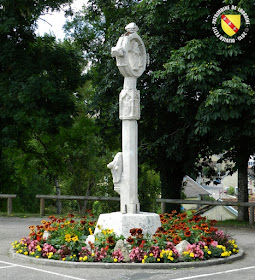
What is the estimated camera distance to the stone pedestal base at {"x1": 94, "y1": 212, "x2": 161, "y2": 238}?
1196 cm

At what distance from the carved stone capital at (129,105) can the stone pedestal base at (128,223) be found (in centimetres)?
235

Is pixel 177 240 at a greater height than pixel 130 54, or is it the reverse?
pixel 130 54

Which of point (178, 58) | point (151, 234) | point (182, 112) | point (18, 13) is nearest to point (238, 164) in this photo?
point (182, 112)

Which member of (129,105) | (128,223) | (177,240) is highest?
(129,105)

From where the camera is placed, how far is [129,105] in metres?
12.7

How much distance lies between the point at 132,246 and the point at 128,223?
0.85 m

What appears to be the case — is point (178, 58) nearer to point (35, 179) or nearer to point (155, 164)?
point (155, 164)

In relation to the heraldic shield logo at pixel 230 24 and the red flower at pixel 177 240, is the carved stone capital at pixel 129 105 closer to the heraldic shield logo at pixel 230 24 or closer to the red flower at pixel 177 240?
the red flower at pixel 177 240

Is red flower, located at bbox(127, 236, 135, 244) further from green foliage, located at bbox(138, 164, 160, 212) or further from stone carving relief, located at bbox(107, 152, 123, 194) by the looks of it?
green foliage, located at bbox(138, 164, 160, 212)

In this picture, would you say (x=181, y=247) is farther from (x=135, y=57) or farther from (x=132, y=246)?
(x=135, y=57)

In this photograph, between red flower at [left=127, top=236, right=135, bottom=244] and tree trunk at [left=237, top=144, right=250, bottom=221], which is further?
tree trunk at [left=237, top=144, right=250, bottom=221]

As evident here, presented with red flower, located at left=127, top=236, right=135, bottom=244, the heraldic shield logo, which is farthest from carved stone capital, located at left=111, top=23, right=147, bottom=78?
the heraldic shield logo

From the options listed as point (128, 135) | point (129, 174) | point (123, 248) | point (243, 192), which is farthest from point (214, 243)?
point (243, 192)

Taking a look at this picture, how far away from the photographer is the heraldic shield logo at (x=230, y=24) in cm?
1833
